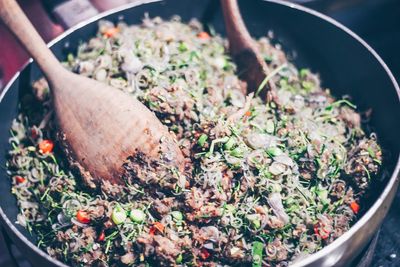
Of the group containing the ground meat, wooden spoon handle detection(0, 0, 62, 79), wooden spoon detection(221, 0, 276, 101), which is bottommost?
the ground meat

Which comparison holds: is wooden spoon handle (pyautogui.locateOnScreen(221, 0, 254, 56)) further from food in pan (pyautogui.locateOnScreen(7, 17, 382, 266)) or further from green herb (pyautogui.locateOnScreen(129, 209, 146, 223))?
green herb (pyautogui.locateOnScreen(129, 209, 146, 223))

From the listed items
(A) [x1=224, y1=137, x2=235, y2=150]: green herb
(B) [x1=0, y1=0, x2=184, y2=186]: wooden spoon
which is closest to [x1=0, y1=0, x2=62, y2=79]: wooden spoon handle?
(B) [x1=0, y1=0, x2=184, y2=186]: wooden spoon

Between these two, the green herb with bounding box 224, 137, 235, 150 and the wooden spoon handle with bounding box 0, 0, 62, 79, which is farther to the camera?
the wooden spoon handle with bounding box 0, 0, 62, 79

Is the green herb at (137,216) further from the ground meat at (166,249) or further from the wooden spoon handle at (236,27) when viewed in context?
the wooden spoon handle at (236,27)

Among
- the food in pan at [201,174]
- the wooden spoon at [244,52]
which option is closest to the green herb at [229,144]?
the food in pan at [201,174]

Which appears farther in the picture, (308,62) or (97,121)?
(308,62)

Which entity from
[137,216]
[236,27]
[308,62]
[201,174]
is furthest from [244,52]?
[137,216]

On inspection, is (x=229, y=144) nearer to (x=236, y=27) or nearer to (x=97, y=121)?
(x=97, y=121)
